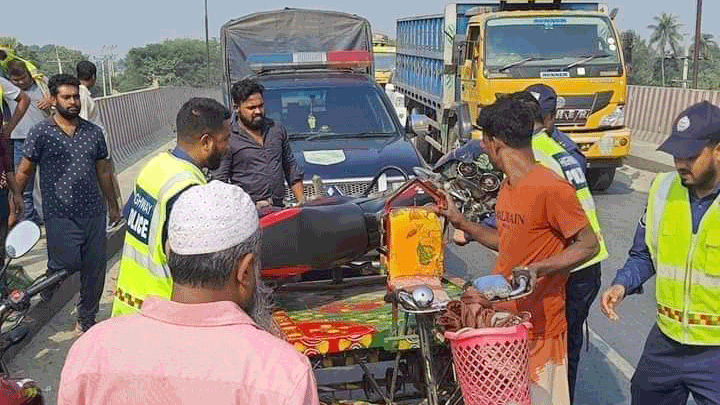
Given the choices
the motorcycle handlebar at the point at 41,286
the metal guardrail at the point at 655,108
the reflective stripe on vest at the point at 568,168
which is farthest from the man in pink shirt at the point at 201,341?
the metal guardrail at the point at 655,108

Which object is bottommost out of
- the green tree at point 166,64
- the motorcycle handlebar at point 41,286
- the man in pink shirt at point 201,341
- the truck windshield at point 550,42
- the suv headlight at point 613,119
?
the green tree at point 166,64

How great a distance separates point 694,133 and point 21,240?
8.32ft

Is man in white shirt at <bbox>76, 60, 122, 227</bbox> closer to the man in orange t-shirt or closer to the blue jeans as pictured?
the blue jeans

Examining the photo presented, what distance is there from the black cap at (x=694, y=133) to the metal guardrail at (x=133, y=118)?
11752mm

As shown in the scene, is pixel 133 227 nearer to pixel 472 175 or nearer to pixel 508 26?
pixel 472 175

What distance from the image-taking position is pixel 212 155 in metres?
3.64

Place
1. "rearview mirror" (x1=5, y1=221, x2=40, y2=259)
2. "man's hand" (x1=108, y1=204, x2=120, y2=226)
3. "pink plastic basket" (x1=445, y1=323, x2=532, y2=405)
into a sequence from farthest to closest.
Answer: "man's hand" (x1=108, y1=204, x2=120, y2=226) → "rearview mirror" (x1=5, y1=221, x2=40, y2=259) → "pink plastic basket" (x1=445, y1=323, x2=532, y2=405)

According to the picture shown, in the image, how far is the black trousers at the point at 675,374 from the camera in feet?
11.0

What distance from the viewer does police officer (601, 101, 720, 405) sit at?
3297 millimetres

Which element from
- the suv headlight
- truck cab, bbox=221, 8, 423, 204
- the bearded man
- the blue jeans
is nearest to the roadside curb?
the bearded man

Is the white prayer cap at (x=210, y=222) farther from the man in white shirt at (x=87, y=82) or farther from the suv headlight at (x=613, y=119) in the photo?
the suv headlight at (x=613, y=119)

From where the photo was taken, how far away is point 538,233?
12.0 feet

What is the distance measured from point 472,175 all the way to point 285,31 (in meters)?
8.77

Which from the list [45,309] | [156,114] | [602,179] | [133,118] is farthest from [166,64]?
[45,309]
